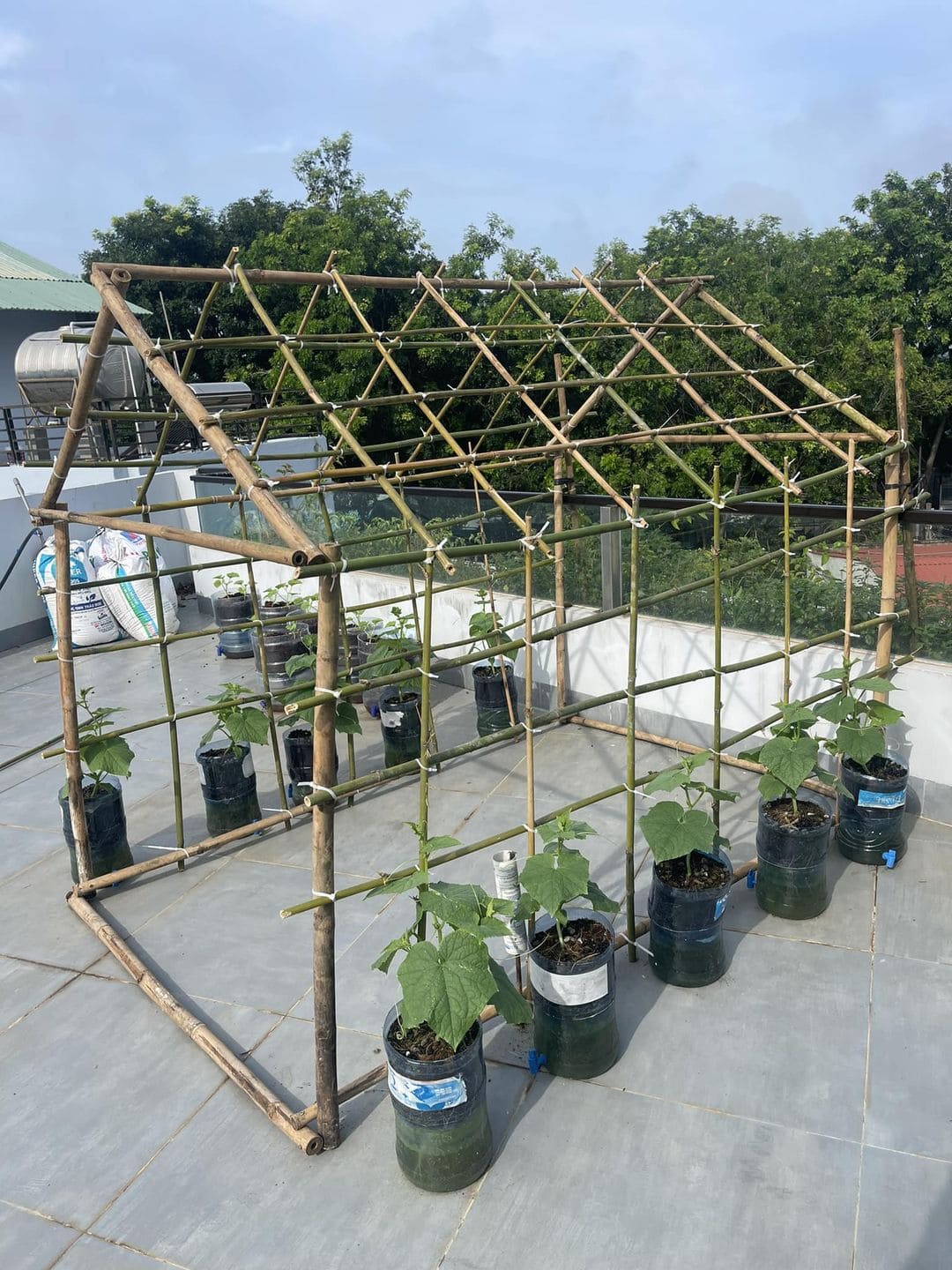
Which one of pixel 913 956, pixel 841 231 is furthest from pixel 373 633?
pixel 841 231

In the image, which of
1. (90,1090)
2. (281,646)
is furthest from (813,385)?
(281,646)

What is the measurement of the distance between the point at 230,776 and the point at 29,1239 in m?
2.31

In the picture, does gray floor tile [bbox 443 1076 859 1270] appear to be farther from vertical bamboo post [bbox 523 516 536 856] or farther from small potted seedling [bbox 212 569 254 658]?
small potted seedling [bbox 212 569 254 658]

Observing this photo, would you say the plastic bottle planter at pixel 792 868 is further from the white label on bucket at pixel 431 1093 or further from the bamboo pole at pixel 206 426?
the bamboo pole at pixel 206 426

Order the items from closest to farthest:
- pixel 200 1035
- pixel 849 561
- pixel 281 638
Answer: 1. pixel 200 1035
2. pixel 849 561
3. pixel 281 638

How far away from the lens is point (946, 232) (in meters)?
18.0

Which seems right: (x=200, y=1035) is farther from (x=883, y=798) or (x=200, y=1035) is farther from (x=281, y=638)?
(x=281, y=638)

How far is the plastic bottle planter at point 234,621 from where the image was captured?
25.9ft

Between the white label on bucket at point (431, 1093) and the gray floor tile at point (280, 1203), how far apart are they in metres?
0.32

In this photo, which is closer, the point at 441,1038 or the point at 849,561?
the point at 441,1038

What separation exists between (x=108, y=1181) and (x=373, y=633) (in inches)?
180

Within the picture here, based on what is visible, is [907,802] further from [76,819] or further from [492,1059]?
[76,819]

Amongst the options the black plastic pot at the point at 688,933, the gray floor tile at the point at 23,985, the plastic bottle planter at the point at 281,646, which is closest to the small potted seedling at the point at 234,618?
the plastic bottle planter at the point at 281,646

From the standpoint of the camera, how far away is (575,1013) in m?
2.90
